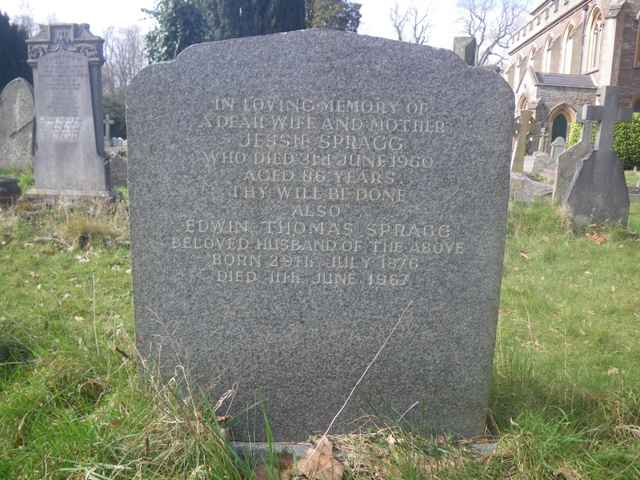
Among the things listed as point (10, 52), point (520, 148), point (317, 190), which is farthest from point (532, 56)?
point (317, 190)

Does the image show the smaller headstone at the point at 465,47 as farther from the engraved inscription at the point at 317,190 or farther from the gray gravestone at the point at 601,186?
the gray gravestone at the point at 601,186

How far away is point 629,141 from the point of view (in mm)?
18781

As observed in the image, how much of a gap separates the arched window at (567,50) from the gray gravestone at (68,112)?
3222cm

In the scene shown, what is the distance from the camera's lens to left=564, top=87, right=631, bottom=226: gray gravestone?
780cm

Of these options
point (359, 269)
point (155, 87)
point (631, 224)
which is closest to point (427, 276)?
point (359, 269)

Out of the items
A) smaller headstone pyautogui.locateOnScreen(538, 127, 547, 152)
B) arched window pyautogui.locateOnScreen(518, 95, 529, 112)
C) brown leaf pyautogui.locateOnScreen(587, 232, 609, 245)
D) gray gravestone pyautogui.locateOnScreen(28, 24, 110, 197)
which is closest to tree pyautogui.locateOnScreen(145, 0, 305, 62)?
gray gravestone pyautogui.locateOnScreen(28, 24, 110, 197)

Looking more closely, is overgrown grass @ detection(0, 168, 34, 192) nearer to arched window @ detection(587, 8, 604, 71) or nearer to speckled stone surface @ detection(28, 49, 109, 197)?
speckled stone surface @ detection(28, 49, 109, 197)

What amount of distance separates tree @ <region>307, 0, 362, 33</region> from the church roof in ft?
35.5

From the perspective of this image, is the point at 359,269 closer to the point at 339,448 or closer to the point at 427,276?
the point at 427,276

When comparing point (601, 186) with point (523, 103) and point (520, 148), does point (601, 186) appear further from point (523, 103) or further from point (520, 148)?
point (523, 103)

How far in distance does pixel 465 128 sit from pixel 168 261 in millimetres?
1606

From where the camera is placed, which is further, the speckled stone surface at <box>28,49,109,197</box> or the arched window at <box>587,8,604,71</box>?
the arched window at <box>587,8,604,71</box>

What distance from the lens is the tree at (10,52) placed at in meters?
24.2

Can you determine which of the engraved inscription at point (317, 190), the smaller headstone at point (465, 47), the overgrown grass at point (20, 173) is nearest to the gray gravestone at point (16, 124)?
the overgrown grass at point (20, 173)
